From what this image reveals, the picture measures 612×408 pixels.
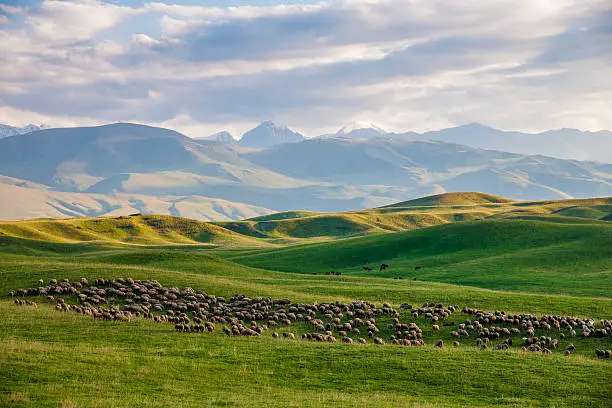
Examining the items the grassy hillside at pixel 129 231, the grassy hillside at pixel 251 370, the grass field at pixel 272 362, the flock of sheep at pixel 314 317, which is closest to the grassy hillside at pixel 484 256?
the grass field at pixel 272 362

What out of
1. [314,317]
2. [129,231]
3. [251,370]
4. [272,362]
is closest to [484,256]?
[314,317]

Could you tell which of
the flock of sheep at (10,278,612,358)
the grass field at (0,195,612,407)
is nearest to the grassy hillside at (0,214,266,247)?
the grass field at (0,195,612,407)

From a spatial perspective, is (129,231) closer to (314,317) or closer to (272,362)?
(314,317)

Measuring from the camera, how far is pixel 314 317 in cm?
4212

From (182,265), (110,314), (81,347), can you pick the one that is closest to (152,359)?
(81,347)

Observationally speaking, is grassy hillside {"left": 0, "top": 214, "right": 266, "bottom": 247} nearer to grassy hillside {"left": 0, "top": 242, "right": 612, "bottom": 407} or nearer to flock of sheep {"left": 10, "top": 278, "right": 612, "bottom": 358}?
flock of sheep {"left": 10, "top": 278, "right": 612, "bottom": 358}

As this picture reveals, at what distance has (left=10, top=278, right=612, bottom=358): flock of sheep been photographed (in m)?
36.9

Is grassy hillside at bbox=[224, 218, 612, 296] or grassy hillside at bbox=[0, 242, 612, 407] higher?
grassy hillside at bbox=[224, 218, 612, 296]

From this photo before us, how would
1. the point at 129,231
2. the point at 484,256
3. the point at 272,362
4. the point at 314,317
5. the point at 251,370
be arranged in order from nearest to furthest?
the point at 251,370
the point at 272,362
the point at 314,317
the point at 484,256
the point at 129,231

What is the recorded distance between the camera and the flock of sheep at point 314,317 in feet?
121

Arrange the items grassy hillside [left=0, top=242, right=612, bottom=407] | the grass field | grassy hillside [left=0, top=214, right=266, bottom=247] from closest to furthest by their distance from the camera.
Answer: grassy hillside [left=0, top=242, right=612, bottom=407] < the grass field < grassy hillside [left=0, top=214, right=266, bottom=247]

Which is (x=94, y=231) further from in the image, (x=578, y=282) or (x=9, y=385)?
(x=9, y=385)

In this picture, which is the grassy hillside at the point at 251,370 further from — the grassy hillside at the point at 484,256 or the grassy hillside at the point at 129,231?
the grassy hillside at the point at 129,231

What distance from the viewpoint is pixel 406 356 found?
104 ft
